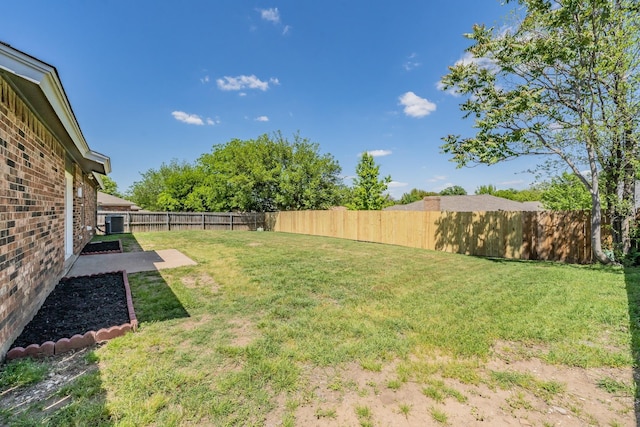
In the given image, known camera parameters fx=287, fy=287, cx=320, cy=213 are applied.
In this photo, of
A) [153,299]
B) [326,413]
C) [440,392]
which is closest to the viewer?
[326,413]

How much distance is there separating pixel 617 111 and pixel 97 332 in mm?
12019

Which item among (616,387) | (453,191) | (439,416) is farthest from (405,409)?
(453,191)

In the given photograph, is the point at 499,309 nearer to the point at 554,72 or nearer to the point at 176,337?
the point at 176,337

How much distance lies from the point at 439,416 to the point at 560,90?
10.4 m

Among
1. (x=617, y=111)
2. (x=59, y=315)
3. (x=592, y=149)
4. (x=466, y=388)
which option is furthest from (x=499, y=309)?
(x=617, y=111)

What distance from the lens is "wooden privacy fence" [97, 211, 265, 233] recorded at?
18.8 m

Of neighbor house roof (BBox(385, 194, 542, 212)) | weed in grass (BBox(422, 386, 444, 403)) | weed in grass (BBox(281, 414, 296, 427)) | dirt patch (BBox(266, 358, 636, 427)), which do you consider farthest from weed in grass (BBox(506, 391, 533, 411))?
neighbor house roof (BBox(385, 194, 542, 212))

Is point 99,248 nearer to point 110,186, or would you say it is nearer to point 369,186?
point 369,186

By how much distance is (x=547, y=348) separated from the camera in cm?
317

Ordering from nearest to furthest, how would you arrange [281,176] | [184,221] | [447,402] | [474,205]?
1. [447,402]
2. [184,221]
3. [281,176]
4. [474,205]

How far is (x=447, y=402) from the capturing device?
225cm

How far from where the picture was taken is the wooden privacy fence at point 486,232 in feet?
29.8

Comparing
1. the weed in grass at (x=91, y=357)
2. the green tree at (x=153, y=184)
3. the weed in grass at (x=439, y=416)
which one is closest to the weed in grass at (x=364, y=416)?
the weed in grass at (x=439, y=416)

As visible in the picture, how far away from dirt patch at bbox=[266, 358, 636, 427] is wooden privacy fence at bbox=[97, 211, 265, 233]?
18.8 meters
